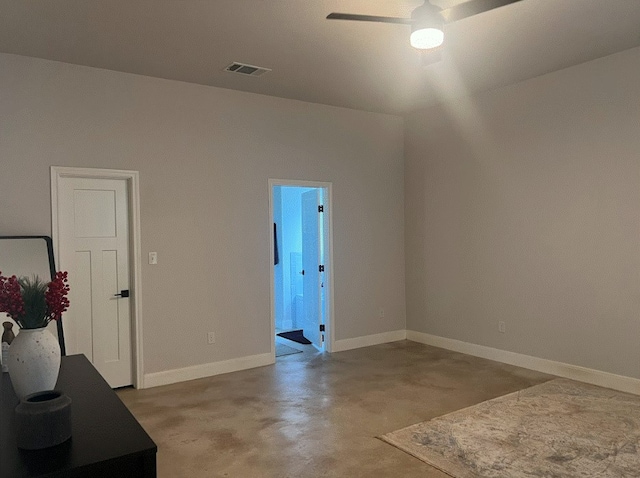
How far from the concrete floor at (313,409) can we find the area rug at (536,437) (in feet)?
0.54

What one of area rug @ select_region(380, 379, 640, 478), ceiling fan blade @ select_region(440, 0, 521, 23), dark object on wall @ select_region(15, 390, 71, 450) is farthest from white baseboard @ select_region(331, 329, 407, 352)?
dark object on wall @ select_region(15, 390, 71, 450)

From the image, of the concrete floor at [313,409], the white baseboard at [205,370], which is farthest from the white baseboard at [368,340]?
the white baseboard at [205,370]

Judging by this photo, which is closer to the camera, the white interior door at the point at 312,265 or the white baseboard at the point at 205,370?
the white baseboard at the point at 205,370

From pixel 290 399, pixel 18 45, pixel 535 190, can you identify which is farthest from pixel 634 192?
pixel 18 45

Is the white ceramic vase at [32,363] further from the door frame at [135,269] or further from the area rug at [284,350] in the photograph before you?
the area rug at [284,350]

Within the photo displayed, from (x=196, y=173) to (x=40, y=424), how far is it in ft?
12.0

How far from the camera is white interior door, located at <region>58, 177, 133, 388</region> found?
431 centimetres

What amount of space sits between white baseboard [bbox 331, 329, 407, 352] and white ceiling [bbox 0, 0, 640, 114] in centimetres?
307

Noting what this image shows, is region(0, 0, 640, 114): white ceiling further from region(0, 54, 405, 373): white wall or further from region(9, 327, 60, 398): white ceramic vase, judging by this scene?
region(9, 327, 60, 398): white ceramic vase

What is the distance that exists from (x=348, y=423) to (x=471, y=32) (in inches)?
126

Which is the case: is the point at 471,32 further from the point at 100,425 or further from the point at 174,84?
the point at 100,425

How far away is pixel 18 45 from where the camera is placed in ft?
12.4

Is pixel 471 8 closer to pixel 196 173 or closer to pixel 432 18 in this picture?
pixel 432 18

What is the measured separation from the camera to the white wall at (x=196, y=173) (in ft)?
13.4
